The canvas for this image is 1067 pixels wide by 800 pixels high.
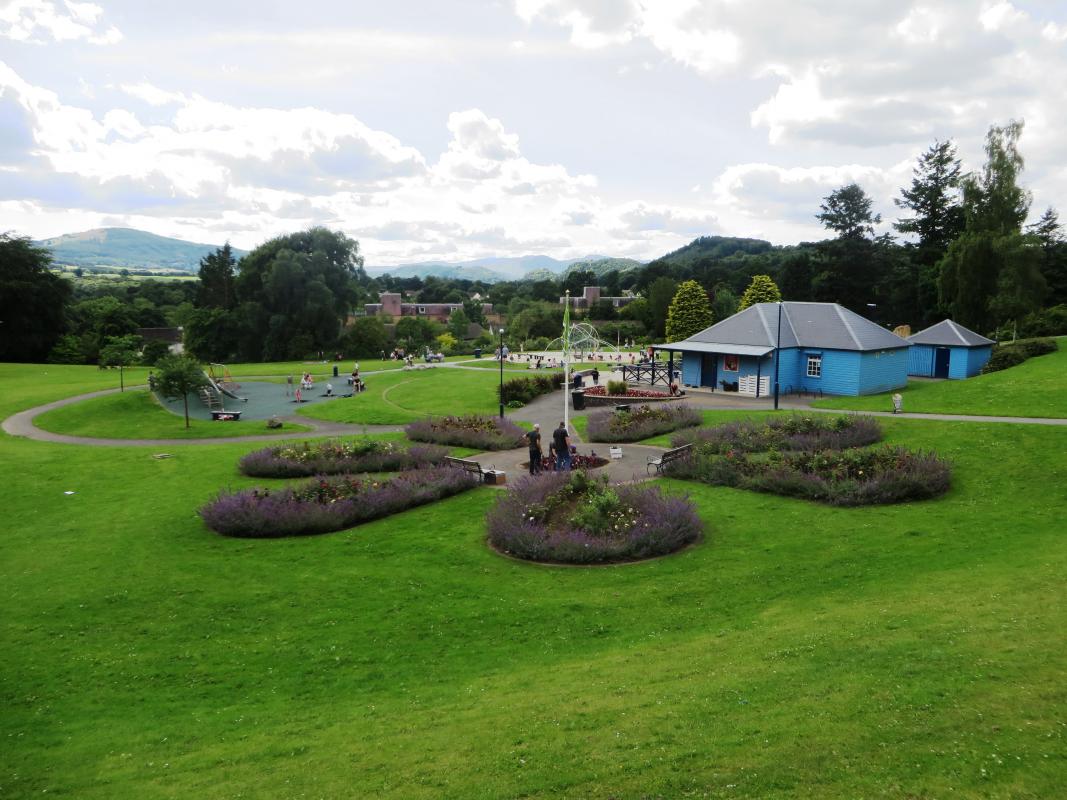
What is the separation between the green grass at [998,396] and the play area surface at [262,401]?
28482 mm

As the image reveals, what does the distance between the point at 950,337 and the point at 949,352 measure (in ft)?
3.15

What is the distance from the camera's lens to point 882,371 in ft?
137

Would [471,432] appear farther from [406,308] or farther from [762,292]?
[406,308]

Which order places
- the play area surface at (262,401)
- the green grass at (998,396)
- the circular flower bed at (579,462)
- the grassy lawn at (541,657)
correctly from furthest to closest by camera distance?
the play area surface at (262,401) → the green grass at (998,396) → the circular flower bed at (579,462) → the grassy lawn at (541,657)

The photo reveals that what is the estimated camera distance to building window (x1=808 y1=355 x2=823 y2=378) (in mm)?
41938

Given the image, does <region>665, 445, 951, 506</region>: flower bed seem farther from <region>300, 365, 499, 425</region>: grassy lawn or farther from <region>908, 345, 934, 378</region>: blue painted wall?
<region>908, 345, 934, 378</region>: blue painted wall

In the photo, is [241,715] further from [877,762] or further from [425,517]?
[425,517]

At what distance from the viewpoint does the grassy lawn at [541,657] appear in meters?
7.51

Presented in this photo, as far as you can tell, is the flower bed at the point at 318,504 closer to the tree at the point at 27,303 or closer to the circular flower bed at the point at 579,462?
the circular flower bed at the point at 579,462

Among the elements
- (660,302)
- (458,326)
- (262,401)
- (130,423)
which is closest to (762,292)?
(660,302)

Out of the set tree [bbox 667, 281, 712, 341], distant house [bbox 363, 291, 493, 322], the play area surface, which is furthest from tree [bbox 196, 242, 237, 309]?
distant house [bbox 363, 291, 493, 322]

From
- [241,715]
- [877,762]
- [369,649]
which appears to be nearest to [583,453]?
[369,649]

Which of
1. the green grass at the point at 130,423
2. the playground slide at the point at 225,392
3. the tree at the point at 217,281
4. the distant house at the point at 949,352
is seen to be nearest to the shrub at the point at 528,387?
the green grass at the point at 130,423

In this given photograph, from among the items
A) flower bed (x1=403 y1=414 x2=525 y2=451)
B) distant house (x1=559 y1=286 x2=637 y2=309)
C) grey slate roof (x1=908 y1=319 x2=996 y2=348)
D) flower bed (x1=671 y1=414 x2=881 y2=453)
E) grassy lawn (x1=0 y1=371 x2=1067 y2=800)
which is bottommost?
grassy lawn (x1=0 y1=371 x2=1067 y2=800)
